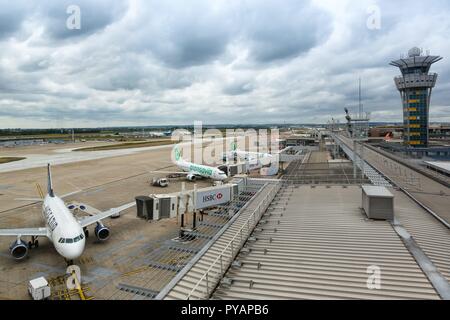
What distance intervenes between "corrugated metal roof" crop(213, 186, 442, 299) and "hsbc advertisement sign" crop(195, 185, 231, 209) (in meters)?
6.86

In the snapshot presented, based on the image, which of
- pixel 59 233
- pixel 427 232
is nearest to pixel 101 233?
pixel 59 233

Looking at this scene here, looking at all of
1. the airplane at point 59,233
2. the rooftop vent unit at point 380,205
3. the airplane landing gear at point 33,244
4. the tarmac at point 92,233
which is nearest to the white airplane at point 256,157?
the tarmac at point 92,233

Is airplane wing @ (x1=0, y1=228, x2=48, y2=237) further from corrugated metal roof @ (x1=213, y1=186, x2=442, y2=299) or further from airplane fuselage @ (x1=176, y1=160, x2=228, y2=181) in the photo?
airplane fuselage @ (x1=176, y1=160, x2=228, y2=181)

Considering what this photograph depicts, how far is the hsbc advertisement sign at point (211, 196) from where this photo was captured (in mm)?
28581

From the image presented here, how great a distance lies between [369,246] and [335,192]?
14674mm

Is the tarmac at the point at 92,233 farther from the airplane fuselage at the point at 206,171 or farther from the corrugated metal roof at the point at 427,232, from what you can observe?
the corrugated metal roof at the point at 427,232

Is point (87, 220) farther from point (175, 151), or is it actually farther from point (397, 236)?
point (175, 151)

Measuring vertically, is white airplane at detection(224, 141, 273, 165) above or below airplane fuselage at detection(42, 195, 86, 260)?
above

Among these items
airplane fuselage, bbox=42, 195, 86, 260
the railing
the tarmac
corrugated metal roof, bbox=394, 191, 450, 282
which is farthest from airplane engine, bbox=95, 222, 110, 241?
corrugated metal roof, bbox=394, 191, 450, 282

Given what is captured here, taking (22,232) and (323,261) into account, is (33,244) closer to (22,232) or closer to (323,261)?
(22,232)

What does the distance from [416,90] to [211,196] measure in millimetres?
117526

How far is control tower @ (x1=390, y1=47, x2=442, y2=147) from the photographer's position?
11425cm
